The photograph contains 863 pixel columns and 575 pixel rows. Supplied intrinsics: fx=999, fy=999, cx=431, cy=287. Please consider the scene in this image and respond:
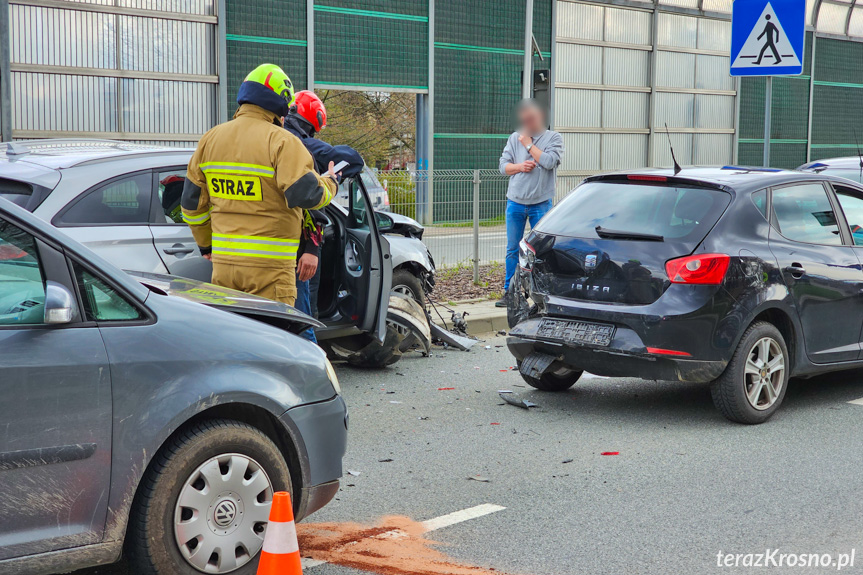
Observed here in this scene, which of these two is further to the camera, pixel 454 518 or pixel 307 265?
pixel 307 265

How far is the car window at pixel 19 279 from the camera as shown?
317 cm

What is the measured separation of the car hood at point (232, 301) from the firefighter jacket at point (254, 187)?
3.20 ft

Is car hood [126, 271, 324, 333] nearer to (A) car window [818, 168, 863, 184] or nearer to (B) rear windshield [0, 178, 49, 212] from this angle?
(B) rear windshield [0, 178, 49, 212]

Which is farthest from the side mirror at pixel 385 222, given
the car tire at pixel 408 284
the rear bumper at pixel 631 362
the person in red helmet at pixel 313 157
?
the rear bumper at pixel 631 362

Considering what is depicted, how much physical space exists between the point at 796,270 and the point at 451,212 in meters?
6.83

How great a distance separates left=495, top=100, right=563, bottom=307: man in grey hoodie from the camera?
1019cm

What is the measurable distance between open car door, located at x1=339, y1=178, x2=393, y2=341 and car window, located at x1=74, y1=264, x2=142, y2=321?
12.1 feet

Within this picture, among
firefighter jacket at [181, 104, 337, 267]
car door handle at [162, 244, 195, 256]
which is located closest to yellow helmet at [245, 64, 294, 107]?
firefighter jacket at [181, 104, 337, 267]

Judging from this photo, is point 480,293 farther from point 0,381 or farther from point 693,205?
point 0,381

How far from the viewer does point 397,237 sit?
28.4 ft

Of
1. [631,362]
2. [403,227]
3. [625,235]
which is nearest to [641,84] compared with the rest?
[403,227]

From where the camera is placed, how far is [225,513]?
356cm

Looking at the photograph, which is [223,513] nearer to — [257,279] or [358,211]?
[257,279]

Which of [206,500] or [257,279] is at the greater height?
[257,279]
